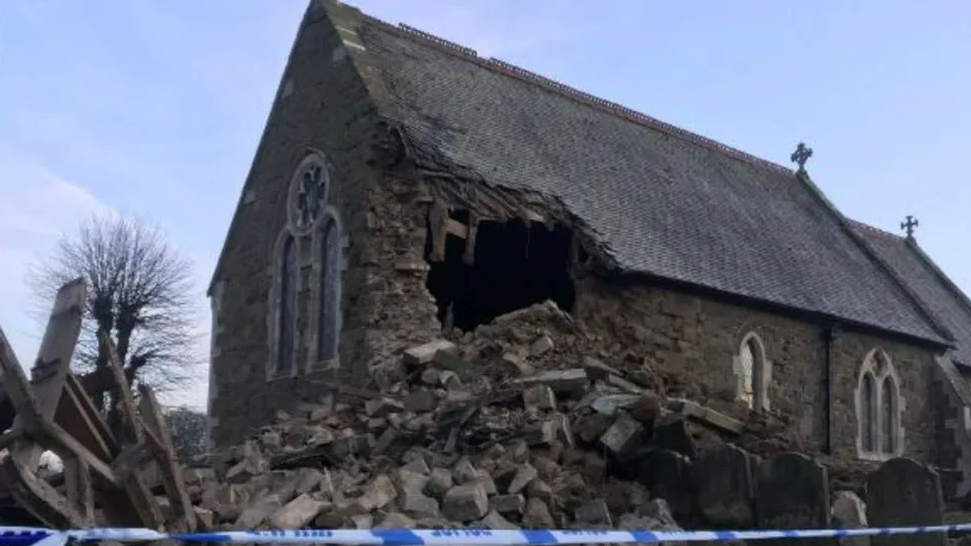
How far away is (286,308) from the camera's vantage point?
19.1 meters

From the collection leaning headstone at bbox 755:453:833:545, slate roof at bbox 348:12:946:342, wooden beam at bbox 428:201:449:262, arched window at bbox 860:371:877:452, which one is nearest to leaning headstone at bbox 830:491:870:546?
leaning headstone at bbox 755:453:833:545

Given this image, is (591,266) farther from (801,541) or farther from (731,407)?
(801,541)

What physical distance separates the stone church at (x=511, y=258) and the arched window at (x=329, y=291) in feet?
0.13

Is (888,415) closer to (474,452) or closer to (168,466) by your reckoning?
(474,452)

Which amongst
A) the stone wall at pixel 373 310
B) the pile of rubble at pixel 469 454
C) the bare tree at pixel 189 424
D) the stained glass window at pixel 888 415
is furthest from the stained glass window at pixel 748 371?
the bare tree at pixel 189 424

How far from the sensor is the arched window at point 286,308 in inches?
741

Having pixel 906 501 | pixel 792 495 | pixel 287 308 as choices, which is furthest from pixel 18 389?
pixel 287 308

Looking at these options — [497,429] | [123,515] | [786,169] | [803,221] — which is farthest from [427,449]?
[786,169]

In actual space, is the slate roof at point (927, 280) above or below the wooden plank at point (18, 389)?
above

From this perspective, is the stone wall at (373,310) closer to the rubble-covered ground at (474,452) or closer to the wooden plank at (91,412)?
the rubble-covered ground at (474,452)

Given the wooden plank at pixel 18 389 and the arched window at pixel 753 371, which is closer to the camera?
the wooden plank at pixel 18 389

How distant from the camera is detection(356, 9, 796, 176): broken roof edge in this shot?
68.5 ft

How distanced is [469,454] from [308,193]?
348 inches

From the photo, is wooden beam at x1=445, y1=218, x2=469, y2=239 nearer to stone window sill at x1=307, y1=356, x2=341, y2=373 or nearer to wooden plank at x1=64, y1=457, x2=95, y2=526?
stone window sill at x1=307, y1=356, x2=341, y2=373
